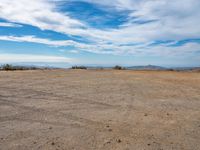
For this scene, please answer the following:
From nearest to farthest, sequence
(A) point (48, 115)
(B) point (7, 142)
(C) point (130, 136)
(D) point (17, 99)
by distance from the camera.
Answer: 1. (B) point (7, 142)
2. (C) point (130, 136)
3. (A) point (48, 115)
4. (D) point (17, 99)

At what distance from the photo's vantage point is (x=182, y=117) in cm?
783

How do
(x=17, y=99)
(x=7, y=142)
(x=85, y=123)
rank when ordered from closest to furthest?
(x=7, y=142), (x=85, y=123), (x=17, y=99)

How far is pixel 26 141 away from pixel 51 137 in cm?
54

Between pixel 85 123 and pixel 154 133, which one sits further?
pixel 85 123

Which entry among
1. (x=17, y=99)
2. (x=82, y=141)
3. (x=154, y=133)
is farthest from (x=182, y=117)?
(x=17, y=99)

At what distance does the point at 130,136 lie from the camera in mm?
6023

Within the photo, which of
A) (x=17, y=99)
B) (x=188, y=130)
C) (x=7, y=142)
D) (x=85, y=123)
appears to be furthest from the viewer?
(x=17, y=99)

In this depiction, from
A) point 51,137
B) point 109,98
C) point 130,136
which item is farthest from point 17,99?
point 130,136

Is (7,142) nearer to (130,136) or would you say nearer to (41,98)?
(130,136)

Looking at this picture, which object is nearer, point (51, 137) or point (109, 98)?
point (51, 137)

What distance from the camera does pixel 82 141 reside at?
5648 mm

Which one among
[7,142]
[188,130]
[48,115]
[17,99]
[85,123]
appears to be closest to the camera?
[7,142]

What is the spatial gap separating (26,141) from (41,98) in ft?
A: 16.0

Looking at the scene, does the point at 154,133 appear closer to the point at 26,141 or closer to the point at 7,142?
the point at 26,141
